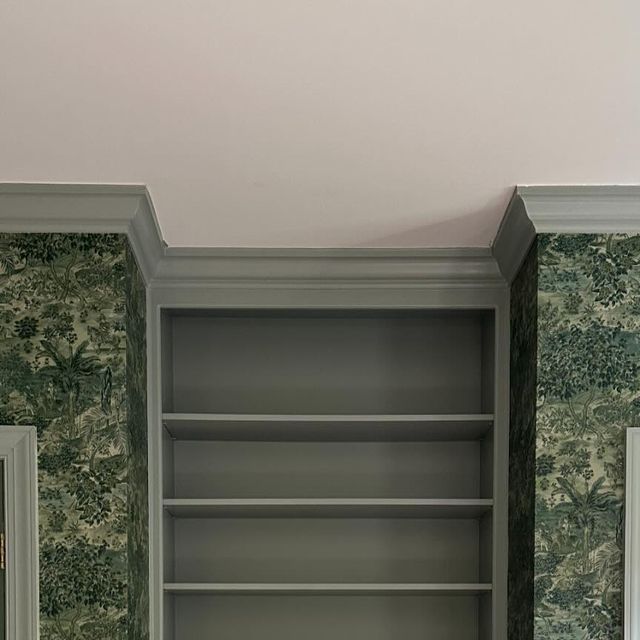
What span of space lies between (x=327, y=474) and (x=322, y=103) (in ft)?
4.60

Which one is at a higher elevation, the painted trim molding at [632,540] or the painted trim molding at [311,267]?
the painted trim molding at [311,267]

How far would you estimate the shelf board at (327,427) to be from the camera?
2.68m

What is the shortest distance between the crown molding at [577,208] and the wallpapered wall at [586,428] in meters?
0.03

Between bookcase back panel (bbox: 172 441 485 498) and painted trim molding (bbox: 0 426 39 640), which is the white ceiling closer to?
painted trim molding (bbox: 0 426 39 640)

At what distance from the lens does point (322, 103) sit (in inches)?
81.3

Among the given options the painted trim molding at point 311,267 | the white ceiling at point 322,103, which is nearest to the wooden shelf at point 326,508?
the painted trim molding at point 311,267

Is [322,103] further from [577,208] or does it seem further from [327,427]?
[327,427]

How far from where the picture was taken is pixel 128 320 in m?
2.39

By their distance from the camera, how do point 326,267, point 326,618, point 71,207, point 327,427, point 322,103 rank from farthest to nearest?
point 326,618
point 327,427
point 326,267
point 71,207
point 322,103

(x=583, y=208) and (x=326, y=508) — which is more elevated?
(x=583, y=208)

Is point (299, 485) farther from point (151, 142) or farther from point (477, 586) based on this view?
point (151, 142)

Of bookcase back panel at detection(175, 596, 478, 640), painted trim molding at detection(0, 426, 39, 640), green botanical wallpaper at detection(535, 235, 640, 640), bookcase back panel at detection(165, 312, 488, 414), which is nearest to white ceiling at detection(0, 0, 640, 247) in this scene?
green botanical wallpaper at detection(535, 235, 640, 640)

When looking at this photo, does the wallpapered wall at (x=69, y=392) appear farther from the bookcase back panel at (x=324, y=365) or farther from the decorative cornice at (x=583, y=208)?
the decorative cornice at (x=583, y=208)

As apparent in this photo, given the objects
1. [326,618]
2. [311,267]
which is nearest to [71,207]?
[311,267]
